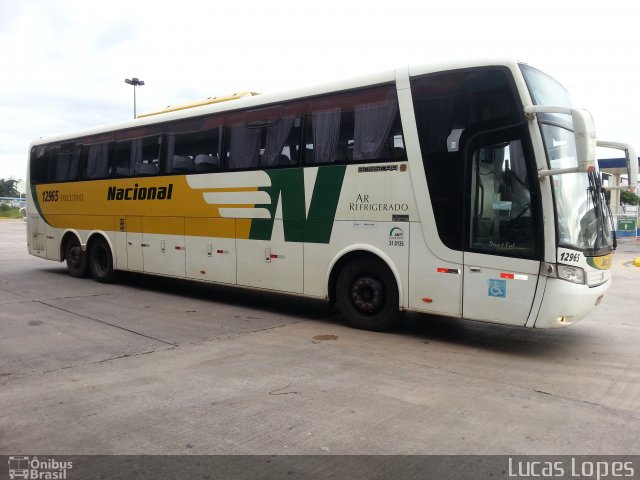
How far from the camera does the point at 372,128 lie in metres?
7.26

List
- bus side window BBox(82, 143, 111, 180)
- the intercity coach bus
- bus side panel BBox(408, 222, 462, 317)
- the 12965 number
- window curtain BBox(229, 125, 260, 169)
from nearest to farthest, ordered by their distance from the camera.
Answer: the intercity coach bus → bus side panel BBox(408, 222, 462, 317) → window curtain BBox(229, 125, 260, 169) → bus side window BBox(82, 143, 111, 180) → the 12965 number

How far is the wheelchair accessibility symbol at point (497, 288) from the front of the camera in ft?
20.3

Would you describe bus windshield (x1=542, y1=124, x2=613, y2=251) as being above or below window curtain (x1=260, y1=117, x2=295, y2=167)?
below

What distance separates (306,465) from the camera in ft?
11.4

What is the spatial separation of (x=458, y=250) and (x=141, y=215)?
7121mm

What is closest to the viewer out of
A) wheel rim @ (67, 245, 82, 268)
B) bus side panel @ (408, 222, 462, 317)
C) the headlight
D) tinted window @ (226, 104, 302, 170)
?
the headlight

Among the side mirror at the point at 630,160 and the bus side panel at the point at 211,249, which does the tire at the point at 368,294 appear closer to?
the bus side panel at the point at 211,249

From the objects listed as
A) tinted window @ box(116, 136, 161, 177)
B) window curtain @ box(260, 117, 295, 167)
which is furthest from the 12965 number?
window curtain @ box(260, 117, 295, 167)

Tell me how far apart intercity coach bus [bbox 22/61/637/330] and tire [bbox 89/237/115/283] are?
163 centimetres

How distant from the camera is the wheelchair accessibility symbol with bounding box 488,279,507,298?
6.19 metres

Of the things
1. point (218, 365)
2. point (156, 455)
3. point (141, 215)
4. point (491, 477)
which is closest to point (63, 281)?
point (141, 215)

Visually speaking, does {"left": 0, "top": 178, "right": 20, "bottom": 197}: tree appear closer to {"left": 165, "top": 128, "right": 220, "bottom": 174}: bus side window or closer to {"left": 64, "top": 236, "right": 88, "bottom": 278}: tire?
{"left": 64, "top": 236, "right": 88, "bottom": 278}: tire

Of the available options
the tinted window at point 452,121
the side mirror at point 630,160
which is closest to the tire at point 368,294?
the tinted window at point 452,121

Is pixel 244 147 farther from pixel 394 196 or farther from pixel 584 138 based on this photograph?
pixel 584 138
